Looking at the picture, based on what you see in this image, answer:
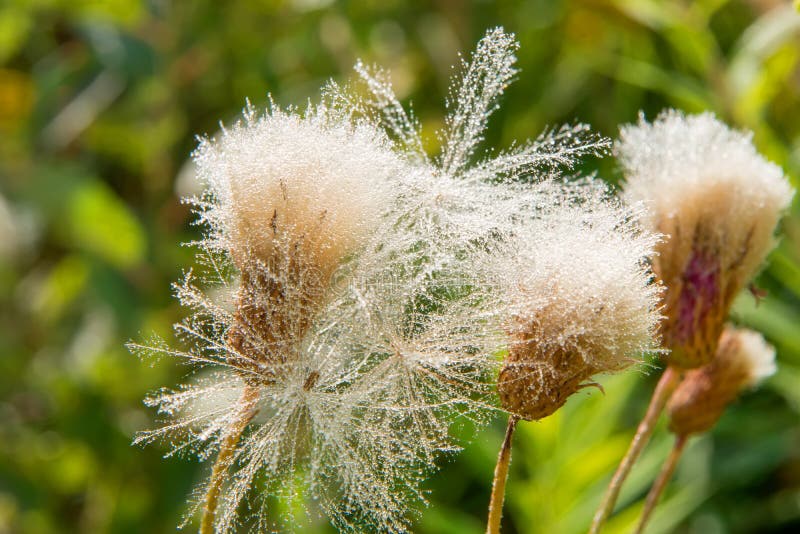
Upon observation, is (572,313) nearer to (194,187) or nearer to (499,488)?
(499,488)

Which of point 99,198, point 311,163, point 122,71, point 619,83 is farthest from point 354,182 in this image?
point 619,83

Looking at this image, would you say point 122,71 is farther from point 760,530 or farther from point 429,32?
point 760,530

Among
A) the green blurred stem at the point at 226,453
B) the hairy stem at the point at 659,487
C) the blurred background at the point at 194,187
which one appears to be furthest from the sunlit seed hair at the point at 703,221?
the blurred background at the point at 194,187

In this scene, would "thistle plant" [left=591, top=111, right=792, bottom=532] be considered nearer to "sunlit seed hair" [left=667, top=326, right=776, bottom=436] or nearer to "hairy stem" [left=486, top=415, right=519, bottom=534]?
"sunlit seed hair" [left=667, top=326, right=776, bottom=436]

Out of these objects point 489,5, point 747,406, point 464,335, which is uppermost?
point 489,5

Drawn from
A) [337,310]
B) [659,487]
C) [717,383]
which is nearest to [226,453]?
[337,310]

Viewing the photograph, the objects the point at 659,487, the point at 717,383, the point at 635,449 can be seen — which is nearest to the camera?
the point at 635,449
